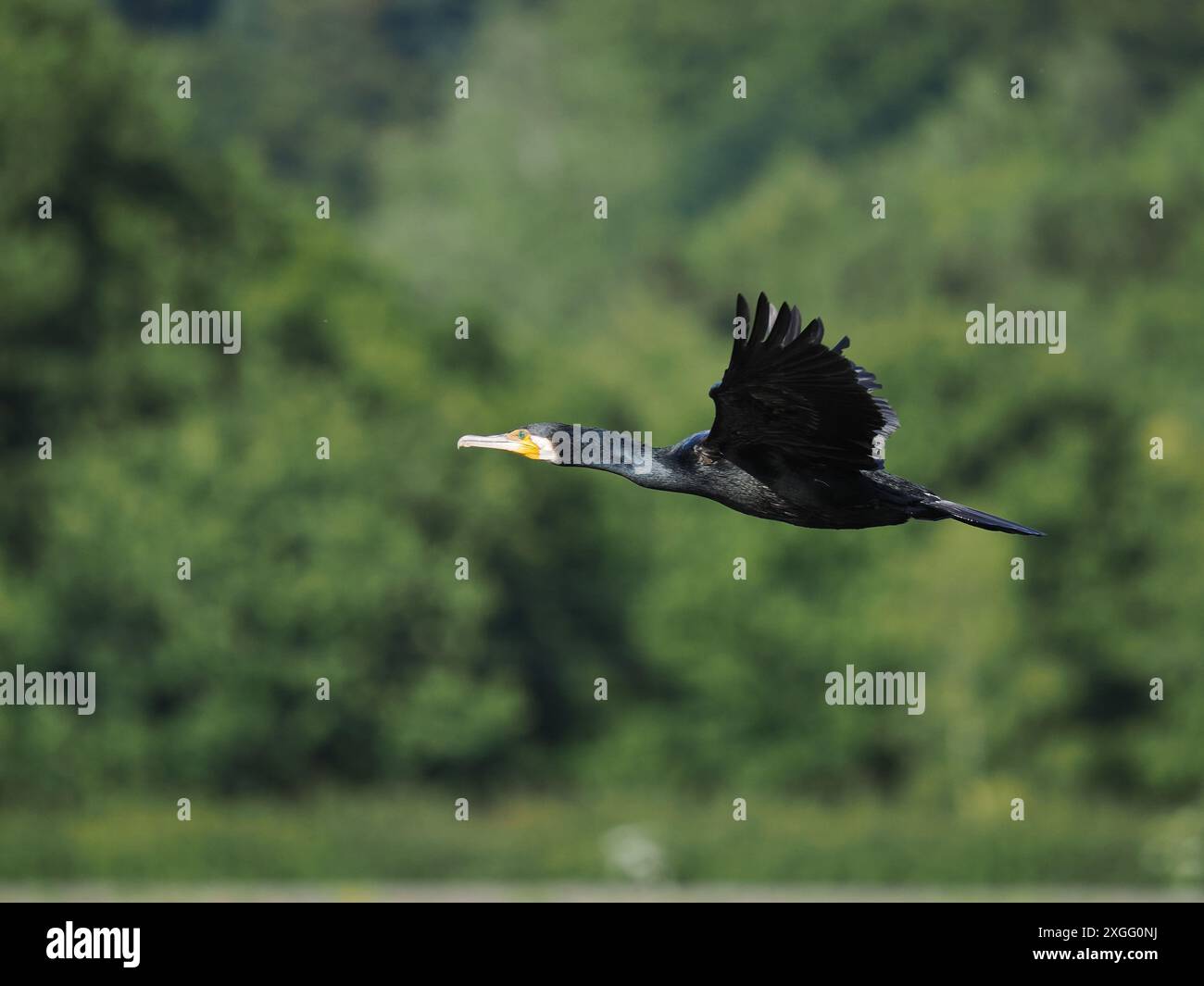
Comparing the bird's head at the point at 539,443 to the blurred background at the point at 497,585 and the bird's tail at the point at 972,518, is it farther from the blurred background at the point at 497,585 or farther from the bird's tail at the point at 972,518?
the blurred background at the point at 497,585

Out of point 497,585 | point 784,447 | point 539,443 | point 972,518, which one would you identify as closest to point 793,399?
point 784,447

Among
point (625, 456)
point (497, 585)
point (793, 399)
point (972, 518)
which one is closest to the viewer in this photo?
point (793, 399)

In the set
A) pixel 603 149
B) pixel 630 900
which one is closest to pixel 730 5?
pixel 603 149

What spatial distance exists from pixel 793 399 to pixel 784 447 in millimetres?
448

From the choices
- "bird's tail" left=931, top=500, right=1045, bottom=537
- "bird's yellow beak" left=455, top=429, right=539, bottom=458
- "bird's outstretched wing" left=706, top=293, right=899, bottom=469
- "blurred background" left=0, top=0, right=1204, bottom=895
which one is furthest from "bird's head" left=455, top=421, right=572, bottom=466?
"blurred background" left=0, top=0, right=1204, bottom=895

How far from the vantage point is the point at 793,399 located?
594 inches

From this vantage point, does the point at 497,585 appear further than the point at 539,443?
Yes

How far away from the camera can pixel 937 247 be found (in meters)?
77.0

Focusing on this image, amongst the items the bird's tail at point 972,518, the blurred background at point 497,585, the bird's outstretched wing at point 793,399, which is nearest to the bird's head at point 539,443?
the bird's outstretched wing at point 793,399

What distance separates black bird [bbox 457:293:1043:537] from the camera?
48.8ft

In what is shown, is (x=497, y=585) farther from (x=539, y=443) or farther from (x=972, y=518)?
(x=972, y=518)

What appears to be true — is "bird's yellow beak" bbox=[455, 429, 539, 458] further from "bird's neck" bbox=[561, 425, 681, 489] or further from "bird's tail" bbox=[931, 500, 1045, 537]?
"bird's tail" bbox=[931, 500, 1045, 537]

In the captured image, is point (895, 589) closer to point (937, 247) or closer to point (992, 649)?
point (992, 649)
